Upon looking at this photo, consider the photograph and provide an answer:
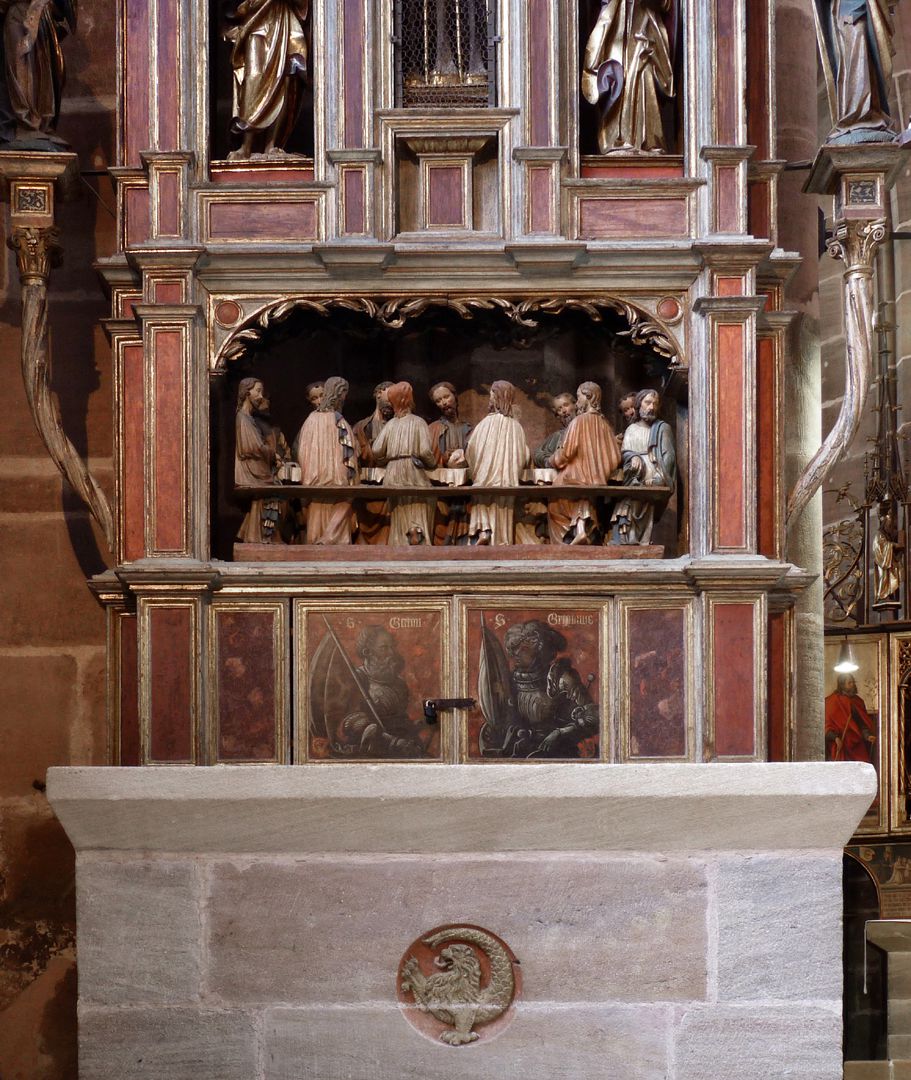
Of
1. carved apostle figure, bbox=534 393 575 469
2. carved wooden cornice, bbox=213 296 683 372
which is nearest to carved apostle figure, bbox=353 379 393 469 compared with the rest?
carved wooden cornice, bbox=213 296 683 372

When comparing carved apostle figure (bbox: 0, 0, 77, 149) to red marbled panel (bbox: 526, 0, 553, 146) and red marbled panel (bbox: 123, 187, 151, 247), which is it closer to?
red marbled panel (bbox: 123, 187, 151, 247)

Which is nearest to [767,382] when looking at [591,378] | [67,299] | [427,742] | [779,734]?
[591,378]

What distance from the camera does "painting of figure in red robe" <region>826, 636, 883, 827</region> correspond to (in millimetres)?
13781

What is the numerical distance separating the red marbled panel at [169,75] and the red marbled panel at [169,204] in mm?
130

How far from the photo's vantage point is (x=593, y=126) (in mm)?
10180

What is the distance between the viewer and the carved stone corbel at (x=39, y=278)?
973 centimetres

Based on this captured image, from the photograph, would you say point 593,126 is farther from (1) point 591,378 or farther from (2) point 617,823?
(2) point 617,823

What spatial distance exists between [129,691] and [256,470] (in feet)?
3.38

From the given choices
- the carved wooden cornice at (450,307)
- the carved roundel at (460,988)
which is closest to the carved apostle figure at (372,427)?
the carved wooden cornice at (450,307)

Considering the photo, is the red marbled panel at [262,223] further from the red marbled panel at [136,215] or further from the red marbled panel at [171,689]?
the red marbled panel at [171,689]

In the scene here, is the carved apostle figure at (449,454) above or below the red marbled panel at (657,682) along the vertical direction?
above

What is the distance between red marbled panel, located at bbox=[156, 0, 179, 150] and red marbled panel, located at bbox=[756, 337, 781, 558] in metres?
2.55

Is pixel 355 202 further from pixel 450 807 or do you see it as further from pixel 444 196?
pixel 450 807

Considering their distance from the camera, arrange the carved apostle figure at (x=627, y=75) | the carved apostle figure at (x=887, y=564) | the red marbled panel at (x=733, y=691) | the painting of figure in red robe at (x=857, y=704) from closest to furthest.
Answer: the red marbled panel at (x=733, y=691)
the carved apostle figure at (x=627, y=75)
the painting of figure in red robe at (x=857, y=704)
the carved apostle figure at (x=887, y=564)
